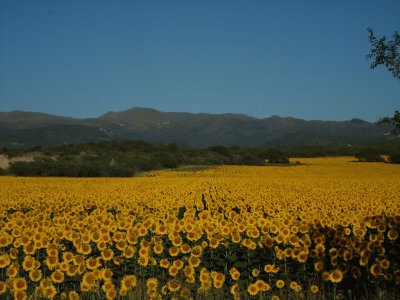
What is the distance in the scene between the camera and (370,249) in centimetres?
699

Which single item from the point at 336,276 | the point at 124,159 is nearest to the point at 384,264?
the point at 336,276

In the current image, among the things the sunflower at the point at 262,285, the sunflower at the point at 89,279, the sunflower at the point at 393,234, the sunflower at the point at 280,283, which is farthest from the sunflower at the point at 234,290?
the sunflower at the point at 393,234

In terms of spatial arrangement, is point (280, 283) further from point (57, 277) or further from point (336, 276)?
point (57, 277)

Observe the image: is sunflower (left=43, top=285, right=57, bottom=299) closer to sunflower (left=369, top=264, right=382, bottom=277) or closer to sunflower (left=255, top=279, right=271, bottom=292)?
sunflower (left=255, top=279, right=271, bottom=292)

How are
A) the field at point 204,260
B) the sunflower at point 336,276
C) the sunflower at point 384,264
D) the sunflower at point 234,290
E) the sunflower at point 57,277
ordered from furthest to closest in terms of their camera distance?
the sunflower at point 384,264
the sunflower at point 336,276
the sunflower at point 57,277
the field at point 204,260
the sunflower at point 234,290

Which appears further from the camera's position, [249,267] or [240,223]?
[240,223]

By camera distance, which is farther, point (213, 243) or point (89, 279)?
point (213, 243)

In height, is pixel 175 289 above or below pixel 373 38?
below

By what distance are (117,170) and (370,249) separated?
115ft

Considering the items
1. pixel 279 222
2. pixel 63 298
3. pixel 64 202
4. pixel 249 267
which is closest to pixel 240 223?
pixel 279 222

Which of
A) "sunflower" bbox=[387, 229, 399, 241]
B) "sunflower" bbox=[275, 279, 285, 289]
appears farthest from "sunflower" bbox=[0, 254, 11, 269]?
"sunflower" bbox=[387, 229, 399, 241]

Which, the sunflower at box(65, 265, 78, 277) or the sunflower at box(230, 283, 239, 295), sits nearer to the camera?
the sunflower at box(230, 283, 239, 295)

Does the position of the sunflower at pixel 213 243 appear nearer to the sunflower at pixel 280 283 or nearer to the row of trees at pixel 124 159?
the sunflower at pixel 280 283

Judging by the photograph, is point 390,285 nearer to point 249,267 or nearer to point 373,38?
point 249,267
